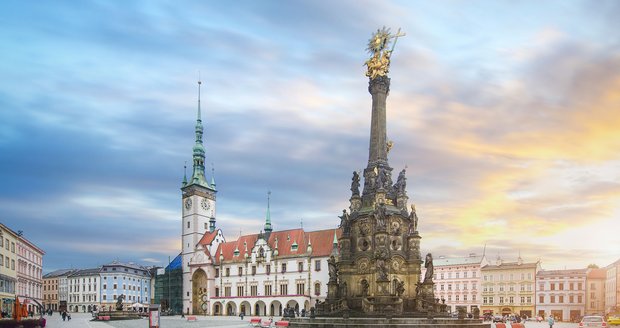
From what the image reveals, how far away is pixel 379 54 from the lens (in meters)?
39.9

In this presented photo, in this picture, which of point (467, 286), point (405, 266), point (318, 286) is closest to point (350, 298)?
point (405, 266)

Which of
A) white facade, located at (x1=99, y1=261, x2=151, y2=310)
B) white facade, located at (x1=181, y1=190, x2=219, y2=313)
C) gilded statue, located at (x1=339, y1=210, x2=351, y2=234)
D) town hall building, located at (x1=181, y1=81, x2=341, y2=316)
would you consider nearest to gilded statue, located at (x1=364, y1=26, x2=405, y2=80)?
gilded statue, located at (x1=339, y1=210, x2=351, y2=234)

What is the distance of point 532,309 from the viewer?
83.9 metres

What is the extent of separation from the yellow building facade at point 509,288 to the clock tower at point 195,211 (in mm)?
46483

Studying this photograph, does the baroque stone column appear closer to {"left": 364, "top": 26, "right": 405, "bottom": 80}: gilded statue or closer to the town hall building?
{"left": 364, "top": 26, "right": 405, "bottom": 80}: gilded statue

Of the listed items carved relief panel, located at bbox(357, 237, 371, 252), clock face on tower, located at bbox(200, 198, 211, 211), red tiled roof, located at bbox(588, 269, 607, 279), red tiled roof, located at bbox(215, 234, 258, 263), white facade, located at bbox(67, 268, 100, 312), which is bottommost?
white facade, located at bbox(67, 268, 100, 312)

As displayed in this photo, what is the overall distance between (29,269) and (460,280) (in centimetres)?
6476

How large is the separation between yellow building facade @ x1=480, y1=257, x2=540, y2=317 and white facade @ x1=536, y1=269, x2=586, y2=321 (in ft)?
4.30

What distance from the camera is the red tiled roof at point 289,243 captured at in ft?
246

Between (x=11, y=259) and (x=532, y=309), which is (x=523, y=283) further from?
(x=11, y=259)

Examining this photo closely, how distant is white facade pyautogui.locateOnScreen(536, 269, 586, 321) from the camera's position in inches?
3182

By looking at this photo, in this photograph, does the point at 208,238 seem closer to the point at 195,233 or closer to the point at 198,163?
the point at 195,233

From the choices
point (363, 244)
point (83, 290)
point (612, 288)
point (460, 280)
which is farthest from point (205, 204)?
point (612, 288)

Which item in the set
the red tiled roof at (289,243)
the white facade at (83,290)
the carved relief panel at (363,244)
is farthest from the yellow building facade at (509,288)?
the white facade at (83,290)
